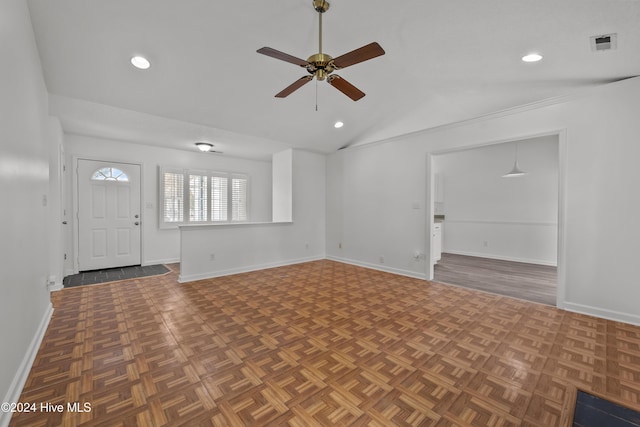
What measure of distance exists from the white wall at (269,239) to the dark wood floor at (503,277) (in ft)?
9.26

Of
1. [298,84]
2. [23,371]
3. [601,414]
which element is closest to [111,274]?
[23,371]

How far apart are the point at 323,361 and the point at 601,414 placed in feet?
5.72

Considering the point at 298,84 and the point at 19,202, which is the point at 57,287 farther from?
the point at 298,84

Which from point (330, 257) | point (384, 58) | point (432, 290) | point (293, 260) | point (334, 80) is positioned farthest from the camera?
point (330, 257)

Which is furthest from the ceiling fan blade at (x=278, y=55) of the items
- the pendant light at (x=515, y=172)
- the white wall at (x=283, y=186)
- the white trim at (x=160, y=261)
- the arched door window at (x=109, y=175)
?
the pendant light at (x=515, y=172)

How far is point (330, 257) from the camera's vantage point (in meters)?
6.35

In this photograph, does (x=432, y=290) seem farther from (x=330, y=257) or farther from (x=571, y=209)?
(x=330, y=257)

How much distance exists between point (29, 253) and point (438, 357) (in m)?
3.46

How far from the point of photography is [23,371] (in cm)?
184

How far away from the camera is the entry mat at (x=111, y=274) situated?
4328mm

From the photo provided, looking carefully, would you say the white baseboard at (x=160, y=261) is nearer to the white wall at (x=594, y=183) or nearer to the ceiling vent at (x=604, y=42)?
the white wall at (x=594, y=183)

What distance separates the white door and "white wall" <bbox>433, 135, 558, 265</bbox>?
6.85m

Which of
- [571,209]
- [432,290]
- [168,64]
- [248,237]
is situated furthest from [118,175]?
[571,209]

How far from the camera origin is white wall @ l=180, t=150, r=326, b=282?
15.1 feet
